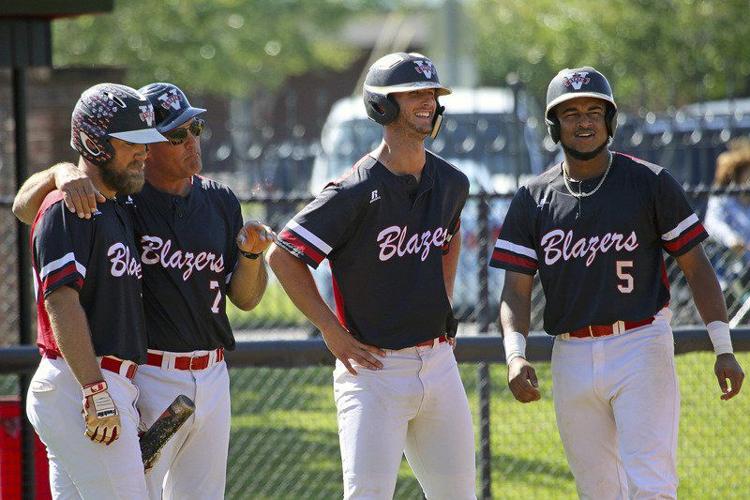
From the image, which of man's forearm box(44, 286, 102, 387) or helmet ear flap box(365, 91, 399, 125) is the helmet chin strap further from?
man's forearm box(44, 286, 102, 387)

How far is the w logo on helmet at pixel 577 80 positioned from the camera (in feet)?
16.0

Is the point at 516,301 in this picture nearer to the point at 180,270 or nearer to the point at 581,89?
the point at 581,89

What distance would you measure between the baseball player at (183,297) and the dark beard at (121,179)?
0.25 metres

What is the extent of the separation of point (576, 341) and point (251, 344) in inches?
64.0

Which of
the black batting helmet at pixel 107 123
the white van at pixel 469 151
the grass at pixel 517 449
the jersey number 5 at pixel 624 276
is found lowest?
the grass at pixel 517 449

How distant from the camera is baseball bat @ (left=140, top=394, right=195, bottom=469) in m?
4.38

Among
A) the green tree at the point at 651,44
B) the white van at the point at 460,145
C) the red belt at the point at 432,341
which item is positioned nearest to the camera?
the red belt at the point at 432,341

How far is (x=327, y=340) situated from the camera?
4.78 metres

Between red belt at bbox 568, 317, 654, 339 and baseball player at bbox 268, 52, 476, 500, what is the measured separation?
0.53 metres

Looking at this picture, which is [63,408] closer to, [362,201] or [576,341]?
[362,201]

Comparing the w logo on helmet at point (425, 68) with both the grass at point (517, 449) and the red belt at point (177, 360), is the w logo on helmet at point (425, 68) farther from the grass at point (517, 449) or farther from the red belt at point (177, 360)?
the grass at point (517, 449)

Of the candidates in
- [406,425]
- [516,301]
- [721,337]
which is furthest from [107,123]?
[721,337]

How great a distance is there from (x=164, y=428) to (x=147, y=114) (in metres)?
1.12

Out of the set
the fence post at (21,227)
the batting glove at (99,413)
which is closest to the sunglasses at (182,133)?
the batting glove at (99,413)
